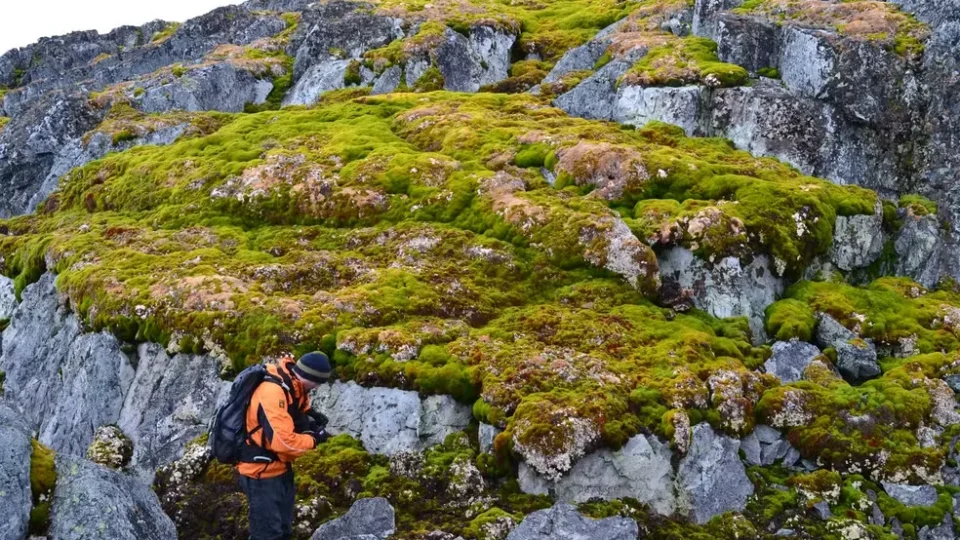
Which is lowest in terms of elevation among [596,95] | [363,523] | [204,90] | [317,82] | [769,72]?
[363,523]

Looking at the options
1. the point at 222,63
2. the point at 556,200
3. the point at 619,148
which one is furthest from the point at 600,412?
the point at 222,63

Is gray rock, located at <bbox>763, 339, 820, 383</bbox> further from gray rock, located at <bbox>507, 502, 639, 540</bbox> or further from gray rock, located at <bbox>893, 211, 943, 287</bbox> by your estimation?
gray rock, located at <bbox>507, 502, 639, 540</bbox>

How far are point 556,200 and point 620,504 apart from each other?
35.5 ft

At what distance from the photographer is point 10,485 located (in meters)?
10.5

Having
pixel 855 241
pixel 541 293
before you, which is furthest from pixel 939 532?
pixel 855 241

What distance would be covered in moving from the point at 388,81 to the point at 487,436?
26.4m

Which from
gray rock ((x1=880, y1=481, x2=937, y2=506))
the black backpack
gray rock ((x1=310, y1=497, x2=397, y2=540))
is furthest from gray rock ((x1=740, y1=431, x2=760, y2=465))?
the black backpack

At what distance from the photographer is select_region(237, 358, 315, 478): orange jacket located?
1177 cm

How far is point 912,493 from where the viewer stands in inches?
592

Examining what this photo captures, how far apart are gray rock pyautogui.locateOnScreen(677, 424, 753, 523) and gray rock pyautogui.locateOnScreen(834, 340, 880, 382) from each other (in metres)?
4.96

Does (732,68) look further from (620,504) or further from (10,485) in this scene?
(10,485)

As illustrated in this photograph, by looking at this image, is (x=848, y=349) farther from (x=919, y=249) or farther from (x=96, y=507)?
(x=96, y=507)

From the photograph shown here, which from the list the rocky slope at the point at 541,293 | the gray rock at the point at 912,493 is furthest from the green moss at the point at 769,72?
the gray rock at the point at 912,493

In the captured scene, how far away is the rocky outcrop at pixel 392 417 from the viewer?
16.1 metres
